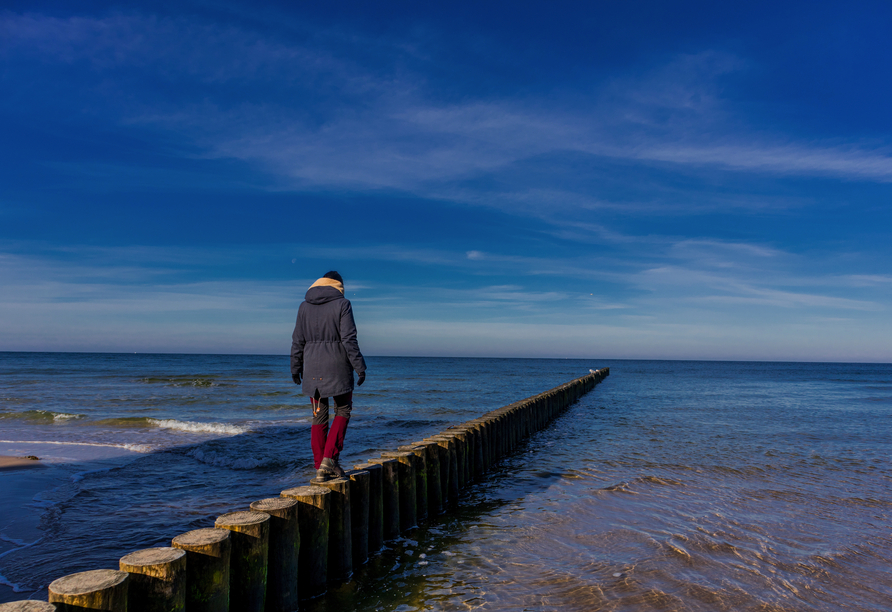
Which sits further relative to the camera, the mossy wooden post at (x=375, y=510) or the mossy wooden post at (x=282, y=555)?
the mossy wooden post at (x=375, y=510)

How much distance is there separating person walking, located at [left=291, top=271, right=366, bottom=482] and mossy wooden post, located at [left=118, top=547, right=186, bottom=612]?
7.34 feet

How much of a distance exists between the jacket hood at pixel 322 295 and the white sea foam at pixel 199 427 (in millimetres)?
10676

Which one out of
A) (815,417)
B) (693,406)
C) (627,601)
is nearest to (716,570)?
(627,601)

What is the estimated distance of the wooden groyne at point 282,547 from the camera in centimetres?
277

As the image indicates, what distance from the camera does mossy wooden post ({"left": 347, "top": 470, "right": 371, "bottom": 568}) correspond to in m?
4.82

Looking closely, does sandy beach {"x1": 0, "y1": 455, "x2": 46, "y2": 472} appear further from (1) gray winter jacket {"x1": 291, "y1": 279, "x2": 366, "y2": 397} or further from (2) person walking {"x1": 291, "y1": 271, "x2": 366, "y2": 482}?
(1) gray winter jacket {"x1": 291, "y1": 279, "x2": 366, "y2": 397}

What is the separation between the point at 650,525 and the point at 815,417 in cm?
1793

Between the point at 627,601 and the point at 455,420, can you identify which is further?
the point at 455,420

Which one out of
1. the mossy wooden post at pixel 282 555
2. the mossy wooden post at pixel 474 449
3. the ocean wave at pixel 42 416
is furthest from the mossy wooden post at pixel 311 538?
the ocean wave at pixel 42 416

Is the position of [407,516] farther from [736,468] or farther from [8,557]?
[736,468]

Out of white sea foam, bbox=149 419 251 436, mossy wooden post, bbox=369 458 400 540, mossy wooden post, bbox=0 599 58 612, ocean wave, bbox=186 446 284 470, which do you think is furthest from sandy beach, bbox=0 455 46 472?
mossy wooden post, bbox=0 599 58 612

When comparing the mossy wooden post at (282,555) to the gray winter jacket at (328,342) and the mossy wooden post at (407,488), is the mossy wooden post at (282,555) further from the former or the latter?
the mossy wooden post at (407,488)

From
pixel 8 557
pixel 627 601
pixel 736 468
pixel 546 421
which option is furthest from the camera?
pixel 546 421

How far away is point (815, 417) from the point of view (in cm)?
1986
